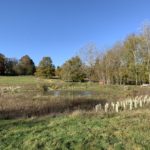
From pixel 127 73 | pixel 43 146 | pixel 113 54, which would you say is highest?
pixel 113 54

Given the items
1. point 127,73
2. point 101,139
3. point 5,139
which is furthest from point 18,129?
point 127,73

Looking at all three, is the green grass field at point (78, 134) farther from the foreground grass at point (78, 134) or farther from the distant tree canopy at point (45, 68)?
the distant tree canopy at point (45, 68)

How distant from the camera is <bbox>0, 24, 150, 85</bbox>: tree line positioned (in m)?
37.6

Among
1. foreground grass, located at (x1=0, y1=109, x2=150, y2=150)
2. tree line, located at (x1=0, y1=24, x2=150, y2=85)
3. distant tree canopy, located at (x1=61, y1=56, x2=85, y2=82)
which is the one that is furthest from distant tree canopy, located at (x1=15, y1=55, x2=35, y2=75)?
foreground grass, located at (x1=0, y1=109, x2=150, y2=150)

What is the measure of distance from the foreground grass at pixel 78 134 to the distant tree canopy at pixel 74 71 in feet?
143

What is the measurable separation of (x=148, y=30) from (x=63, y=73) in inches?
975

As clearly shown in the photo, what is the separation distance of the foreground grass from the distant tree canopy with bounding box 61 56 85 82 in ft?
143

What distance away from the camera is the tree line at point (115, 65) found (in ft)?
123

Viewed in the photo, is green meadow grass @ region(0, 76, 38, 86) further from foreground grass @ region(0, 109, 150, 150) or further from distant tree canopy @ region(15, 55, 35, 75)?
foreground grass @ region(0, 109, 150, 150)

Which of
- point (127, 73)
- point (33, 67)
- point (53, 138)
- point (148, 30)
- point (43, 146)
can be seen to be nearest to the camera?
point (43, 146)

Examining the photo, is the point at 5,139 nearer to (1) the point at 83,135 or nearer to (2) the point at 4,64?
(1) the point at 83,135

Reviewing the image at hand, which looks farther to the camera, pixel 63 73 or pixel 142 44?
pixel 63 73

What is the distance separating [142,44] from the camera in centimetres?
3647

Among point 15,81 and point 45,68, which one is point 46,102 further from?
point 45,68
